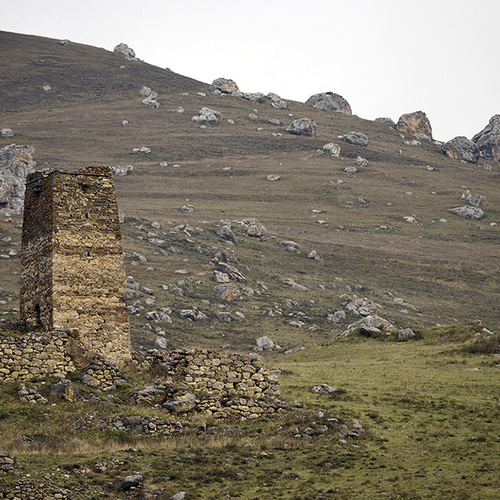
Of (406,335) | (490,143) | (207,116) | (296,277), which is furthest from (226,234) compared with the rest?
(490,143)

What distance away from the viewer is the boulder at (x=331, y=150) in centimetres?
16250

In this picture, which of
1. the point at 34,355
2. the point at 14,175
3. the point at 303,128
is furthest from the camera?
the point at 303,128

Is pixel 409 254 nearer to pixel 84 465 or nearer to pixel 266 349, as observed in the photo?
pixel 266 349

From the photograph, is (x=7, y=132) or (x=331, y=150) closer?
(x=7, y=132)

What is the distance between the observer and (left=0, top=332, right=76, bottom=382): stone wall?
2161 cm

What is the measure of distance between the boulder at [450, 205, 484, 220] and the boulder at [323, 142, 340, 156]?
117 ft

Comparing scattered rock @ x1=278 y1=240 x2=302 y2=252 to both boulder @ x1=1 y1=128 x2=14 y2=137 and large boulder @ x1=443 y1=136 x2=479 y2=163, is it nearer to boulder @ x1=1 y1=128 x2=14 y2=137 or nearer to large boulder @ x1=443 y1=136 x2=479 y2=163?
boulder @ x1=1 y1=128 x2=14 y2=137

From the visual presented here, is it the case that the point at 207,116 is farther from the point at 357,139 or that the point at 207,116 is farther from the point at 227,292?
the point at 227,292

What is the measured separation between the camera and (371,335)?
140 ft

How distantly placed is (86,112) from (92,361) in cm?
16241

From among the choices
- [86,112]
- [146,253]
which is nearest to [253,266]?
[146,253]

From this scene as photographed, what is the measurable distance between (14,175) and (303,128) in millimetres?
78746

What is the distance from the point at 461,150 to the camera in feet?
604

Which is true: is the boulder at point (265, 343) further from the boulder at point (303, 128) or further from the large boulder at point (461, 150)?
the large boulder at point (461, 150)
